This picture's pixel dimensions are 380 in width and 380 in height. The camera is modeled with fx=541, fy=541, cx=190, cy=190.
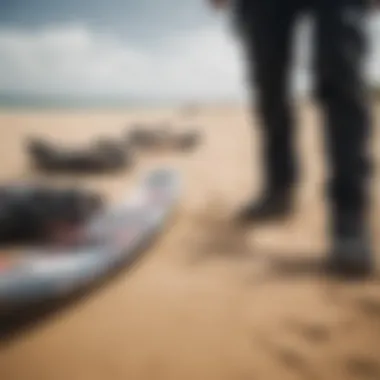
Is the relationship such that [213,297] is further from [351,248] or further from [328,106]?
[328,106]

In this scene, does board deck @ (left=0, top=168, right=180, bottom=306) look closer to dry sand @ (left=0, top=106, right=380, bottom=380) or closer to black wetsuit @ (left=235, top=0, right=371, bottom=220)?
dry sand @ (left=0, top=106, right=380, bottom=380)

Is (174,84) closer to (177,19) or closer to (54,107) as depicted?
(177,19)

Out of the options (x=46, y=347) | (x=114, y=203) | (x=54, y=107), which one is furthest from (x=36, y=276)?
(x=54, y=107)

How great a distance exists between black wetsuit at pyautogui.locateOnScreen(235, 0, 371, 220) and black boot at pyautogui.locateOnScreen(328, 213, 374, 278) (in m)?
0.02

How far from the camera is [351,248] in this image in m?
0.92

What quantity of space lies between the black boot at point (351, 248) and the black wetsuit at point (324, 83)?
24mm

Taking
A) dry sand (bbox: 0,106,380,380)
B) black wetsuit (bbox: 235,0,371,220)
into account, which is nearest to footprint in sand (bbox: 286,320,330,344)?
dry sand (bbox: 0,106,380,380)

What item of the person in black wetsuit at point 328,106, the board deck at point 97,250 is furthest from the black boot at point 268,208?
the board deck at point 97,250

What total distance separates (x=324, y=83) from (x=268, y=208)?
23cm

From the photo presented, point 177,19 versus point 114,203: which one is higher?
point 177,19

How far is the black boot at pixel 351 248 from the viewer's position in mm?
917

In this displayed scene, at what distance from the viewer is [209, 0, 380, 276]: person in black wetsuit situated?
89 cm

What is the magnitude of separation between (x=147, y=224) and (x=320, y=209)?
0.31 metres

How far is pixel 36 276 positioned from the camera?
2.76ft
